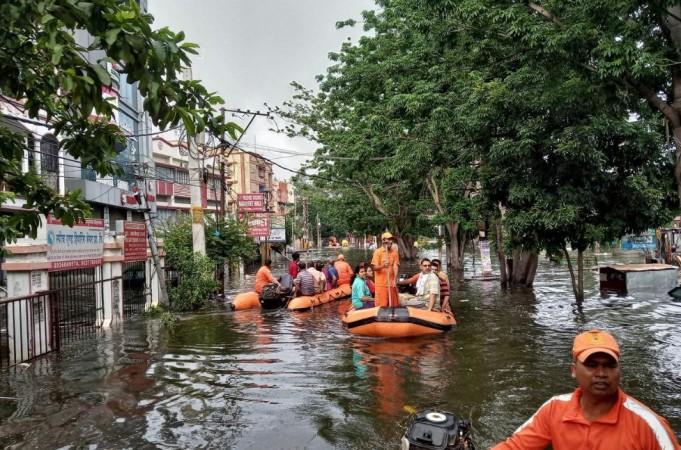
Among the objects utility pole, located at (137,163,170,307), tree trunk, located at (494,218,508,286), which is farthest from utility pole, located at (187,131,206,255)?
tree trunk, located at (494,218,508,286)

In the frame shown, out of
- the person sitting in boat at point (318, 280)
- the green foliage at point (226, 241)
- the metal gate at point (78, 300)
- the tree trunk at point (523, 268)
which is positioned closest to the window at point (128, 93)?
the green foliage at point (226, 241)

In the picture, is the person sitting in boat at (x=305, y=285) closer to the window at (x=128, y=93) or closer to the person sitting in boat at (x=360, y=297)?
the person sitting in boat at (x=360, y=297)

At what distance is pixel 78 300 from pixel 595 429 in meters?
11.3

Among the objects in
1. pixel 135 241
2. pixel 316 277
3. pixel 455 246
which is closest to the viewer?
pixel 135 241

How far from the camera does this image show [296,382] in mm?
7793

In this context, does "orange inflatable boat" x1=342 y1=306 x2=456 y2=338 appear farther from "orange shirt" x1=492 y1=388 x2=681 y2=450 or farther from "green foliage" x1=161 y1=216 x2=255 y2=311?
"orange shirt" x1=492 y1=388 x2=681 y2=450

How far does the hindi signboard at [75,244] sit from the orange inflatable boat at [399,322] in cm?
579

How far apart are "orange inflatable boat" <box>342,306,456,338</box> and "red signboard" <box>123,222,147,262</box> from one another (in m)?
6.17

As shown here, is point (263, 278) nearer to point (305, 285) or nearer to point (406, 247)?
point (305, 285)

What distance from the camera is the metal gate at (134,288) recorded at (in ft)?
46.1

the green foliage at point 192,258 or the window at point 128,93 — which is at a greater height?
the window at point 128,93

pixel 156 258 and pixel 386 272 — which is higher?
pixel 156 258

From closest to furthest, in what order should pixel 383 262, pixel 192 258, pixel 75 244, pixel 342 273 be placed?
pixel 75 244 → pixel 383 262 → pixel 192 258 → pixel 342 273

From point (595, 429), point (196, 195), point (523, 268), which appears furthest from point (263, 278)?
point (595, 429)
